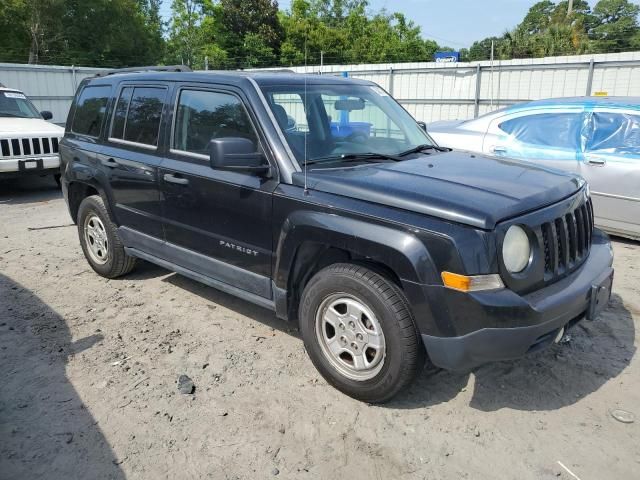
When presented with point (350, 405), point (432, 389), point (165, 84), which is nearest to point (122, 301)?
point (165, 84)

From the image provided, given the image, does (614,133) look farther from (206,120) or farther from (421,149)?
(206,120)

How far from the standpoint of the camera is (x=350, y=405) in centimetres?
325

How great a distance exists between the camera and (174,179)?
407cm

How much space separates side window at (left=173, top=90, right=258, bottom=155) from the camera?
3693mm

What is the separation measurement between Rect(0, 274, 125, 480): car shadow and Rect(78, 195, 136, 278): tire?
771 millimetres

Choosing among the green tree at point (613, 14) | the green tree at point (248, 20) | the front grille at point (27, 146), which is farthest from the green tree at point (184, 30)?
the green tree at point (613, 14)

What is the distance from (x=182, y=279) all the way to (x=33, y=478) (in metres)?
2.81

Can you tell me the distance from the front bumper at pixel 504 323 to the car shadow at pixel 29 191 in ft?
28.4

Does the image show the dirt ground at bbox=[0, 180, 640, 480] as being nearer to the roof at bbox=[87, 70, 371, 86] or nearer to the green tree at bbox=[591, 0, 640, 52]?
the roof at bbox=[87, 70, 371, 86]

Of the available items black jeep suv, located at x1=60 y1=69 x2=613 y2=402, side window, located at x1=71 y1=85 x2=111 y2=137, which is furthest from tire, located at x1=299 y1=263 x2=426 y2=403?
side window, located at x1=71 y1=85 x2=111 y2=137

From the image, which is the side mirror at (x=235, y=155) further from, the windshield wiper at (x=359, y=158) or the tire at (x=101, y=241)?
the tire at (x=101, y=241)

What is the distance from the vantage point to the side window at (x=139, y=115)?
4336 millimetres

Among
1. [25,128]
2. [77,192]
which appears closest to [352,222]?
[77,192]

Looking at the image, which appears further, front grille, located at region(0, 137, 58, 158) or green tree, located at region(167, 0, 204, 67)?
green tree, located at region(167, 0, 204, 67)
